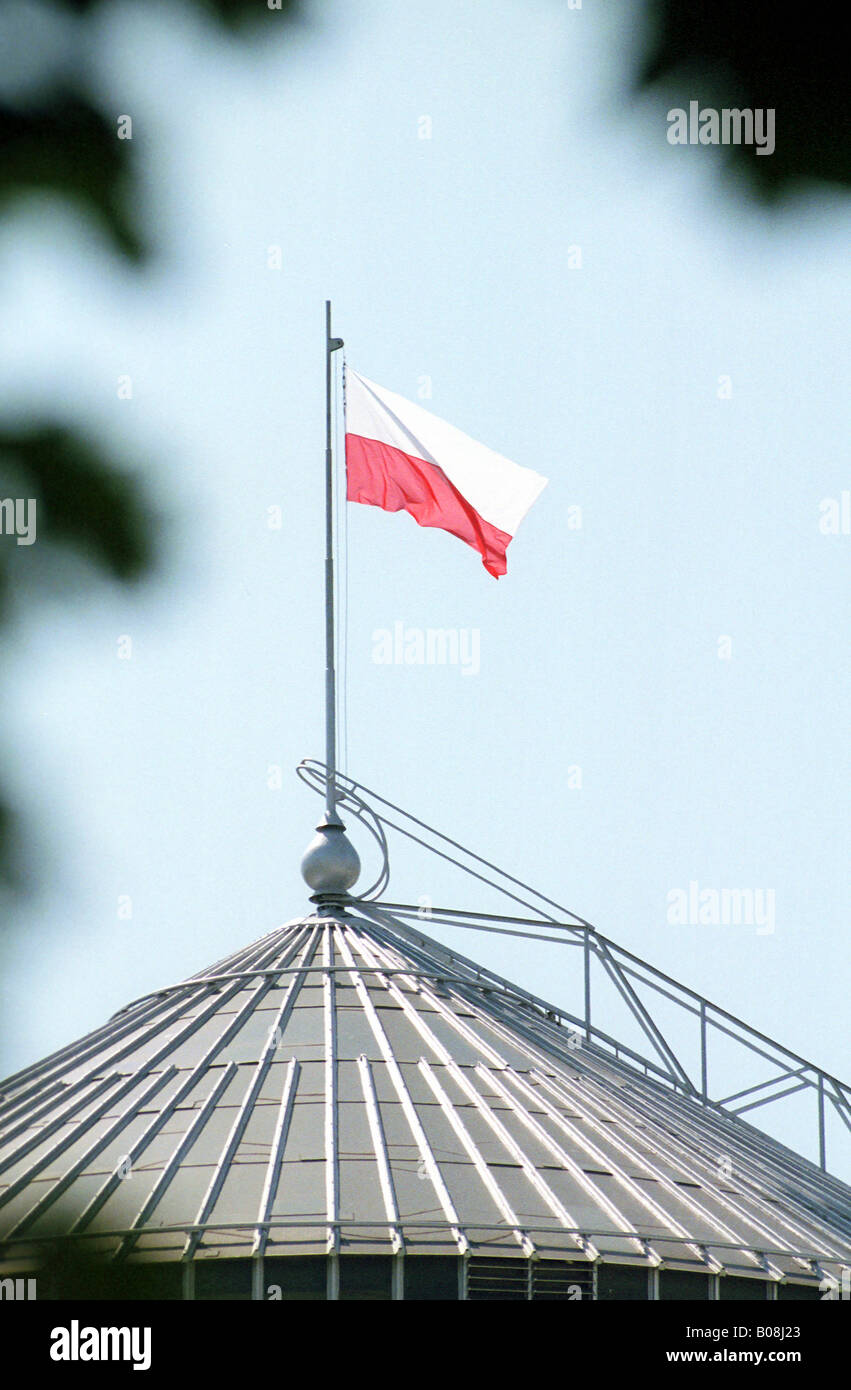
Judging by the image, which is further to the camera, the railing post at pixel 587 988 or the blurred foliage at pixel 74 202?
the railing post at pixel 587 988

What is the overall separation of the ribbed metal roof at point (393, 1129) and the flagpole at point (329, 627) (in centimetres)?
243

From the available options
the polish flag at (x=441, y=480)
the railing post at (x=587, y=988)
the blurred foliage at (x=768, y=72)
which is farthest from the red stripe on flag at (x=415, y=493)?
the blurred foliage at (x=768, y=72)

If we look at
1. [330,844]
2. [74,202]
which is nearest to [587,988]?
[330,844]

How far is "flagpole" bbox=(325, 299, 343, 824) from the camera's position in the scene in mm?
33781

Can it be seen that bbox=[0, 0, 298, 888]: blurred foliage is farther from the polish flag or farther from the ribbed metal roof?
the polish flag

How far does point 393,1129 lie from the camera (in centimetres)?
2525

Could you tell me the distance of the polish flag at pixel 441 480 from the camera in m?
33.8

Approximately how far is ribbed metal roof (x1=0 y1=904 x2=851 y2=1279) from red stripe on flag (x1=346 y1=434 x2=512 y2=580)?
6836mm

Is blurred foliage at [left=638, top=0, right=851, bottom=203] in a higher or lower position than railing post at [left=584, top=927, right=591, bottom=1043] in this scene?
higher

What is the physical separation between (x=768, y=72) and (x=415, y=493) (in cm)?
3100

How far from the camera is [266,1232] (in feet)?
74.8

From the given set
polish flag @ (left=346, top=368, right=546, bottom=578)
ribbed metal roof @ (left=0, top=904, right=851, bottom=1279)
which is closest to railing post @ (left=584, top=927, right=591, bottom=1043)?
ribbed metal roof @ (left=0, top=904, right=851, bottom=1279)

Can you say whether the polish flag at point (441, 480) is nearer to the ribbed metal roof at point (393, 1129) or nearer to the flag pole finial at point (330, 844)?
the flag pole finial at point (330, 844)
